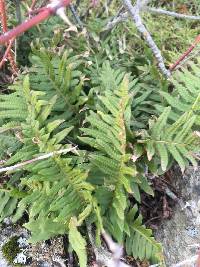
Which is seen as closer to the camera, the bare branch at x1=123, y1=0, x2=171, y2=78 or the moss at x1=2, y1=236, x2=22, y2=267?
the bare branch at x1=123, y1=0, x2=171, y2=78

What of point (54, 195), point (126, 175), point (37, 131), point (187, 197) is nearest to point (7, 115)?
point (37, 131)

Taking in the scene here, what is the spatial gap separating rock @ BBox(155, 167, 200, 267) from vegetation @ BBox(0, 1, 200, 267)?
16 cm

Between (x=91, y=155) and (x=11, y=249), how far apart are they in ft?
2.56

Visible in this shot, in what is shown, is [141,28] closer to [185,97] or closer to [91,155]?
[185,97]

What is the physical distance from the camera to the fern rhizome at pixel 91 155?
85.0 inches

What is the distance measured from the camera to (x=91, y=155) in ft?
7.21

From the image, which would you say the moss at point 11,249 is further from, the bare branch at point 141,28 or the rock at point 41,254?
the bare branch at point 141,28

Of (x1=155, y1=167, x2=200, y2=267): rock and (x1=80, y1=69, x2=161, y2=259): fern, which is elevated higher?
(x1=80, y1=69, x2=161, y2=259): fern

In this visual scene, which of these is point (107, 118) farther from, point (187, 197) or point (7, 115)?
point (187, 197)

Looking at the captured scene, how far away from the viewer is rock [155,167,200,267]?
96.6 inches

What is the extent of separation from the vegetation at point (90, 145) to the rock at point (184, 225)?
0.16 metres

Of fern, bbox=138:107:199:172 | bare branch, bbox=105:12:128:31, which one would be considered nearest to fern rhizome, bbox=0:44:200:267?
fern, bbox=138:107:199:172

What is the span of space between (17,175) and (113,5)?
6.30 feet

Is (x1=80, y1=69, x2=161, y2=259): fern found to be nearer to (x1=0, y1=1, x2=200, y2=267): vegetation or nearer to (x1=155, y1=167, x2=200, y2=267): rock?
(x1=0, y1=1, x2=200, y2=267): vegetation
